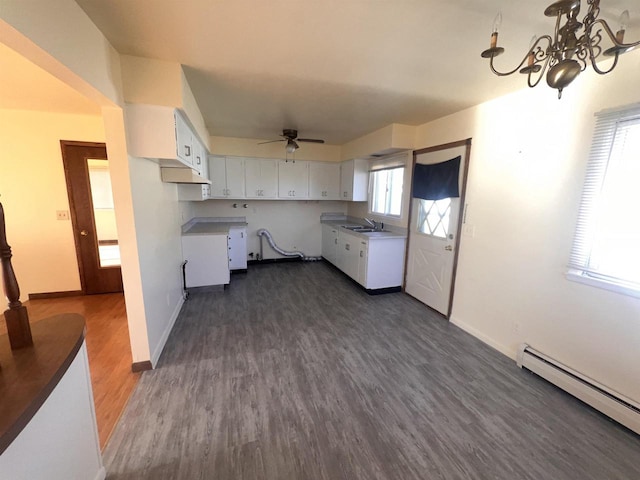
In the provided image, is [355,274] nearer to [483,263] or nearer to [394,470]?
[483,263]

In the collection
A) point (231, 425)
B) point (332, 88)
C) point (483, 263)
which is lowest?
point (231, 425)

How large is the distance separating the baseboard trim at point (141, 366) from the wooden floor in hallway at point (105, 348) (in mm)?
38

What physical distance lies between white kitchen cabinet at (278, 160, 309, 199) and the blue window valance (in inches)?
86.7

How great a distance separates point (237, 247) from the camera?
15.6ft

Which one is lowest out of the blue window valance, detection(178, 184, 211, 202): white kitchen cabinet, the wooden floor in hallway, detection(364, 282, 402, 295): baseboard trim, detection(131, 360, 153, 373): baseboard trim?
the wooden floor in hallway

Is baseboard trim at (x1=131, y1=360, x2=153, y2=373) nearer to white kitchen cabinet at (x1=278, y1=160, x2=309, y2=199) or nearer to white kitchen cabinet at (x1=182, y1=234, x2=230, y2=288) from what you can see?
white kitchen cabinet at (x1=182, y1=234, x2=230, y2=288)

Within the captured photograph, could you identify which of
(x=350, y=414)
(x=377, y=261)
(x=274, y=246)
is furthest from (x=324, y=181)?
(x=350, y=414)

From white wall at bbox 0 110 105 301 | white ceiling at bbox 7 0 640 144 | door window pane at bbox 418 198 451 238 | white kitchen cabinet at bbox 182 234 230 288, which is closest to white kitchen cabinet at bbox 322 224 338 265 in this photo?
door window pane at bbox 418 198 451 238

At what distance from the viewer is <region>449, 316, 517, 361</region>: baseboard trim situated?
100 inches

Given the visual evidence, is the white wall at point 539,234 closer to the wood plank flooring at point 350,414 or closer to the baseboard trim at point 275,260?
the wood plank flooring at point 350,414

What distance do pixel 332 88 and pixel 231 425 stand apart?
2.76 meters

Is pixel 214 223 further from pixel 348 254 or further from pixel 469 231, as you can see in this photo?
pixel 469 231

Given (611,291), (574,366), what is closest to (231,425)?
(574,366)

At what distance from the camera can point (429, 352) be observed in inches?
102
